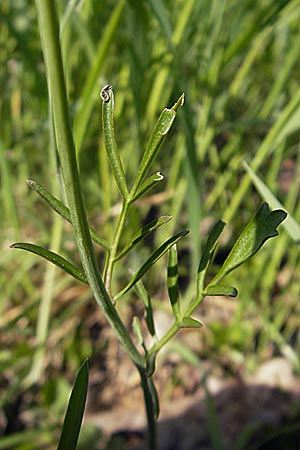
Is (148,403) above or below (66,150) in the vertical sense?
below

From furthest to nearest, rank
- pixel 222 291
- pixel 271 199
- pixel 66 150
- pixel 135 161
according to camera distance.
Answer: pixel 135 161
pixel 271 199
pixel 222 291
pixel 66 150

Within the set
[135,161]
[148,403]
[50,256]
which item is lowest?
[148,403]

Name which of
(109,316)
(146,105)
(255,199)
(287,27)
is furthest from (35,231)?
(109,316)

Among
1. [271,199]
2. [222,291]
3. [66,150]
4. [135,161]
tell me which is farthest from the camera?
[135,161]

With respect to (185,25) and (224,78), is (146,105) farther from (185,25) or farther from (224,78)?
(224,78)

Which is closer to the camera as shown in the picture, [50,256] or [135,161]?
[50,256]

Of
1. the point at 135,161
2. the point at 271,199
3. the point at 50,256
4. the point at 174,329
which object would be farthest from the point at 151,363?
the point at 135,161

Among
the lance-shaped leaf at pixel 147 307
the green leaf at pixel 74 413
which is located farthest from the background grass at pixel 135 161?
the green leaf at pixel 74 413

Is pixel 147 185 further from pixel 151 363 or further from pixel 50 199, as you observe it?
pixel 151 363
